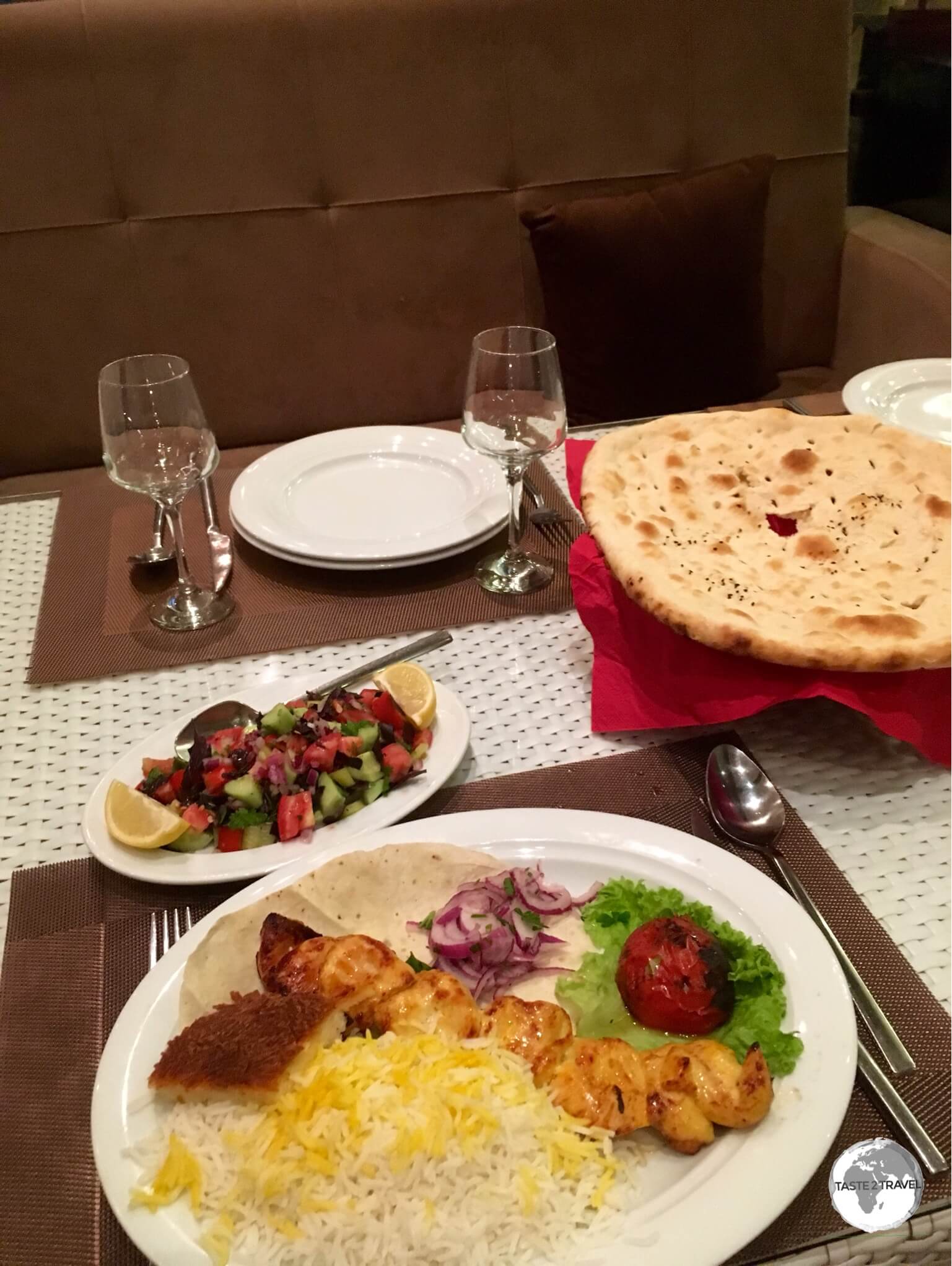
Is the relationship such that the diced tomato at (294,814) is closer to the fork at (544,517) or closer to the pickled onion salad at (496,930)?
the pickled onion salad at (496,930)

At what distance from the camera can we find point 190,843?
920 mm

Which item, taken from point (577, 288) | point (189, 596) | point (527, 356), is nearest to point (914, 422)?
point (527, 356)

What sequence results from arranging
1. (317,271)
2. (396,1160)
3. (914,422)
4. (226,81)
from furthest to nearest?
(317,271)
(226,81)
(914,422)
(396,1160)

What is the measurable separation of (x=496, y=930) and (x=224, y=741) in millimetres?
361

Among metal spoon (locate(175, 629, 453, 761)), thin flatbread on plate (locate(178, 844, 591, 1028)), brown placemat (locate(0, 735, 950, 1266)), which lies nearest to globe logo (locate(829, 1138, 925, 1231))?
brown placemat (locate(0, 735, 950, 1266))

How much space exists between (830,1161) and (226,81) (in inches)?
91.3

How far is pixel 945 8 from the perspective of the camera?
265 centimetres

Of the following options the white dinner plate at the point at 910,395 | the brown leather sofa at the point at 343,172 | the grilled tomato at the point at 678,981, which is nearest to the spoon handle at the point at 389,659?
the grilled tomato at the point at 678,981

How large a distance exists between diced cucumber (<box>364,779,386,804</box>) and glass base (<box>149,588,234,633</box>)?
0.46 m

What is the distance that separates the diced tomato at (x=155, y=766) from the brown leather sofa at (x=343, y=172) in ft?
5.29

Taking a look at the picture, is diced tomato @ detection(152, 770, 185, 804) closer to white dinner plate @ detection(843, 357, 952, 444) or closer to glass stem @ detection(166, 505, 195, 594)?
glass stem @ detection(166, 505, 195, 594)

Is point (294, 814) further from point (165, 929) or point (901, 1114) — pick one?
point (901, 1114)

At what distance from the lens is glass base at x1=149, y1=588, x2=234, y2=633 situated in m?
1.31

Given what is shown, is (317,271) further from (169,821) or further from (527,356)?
(169,821)
